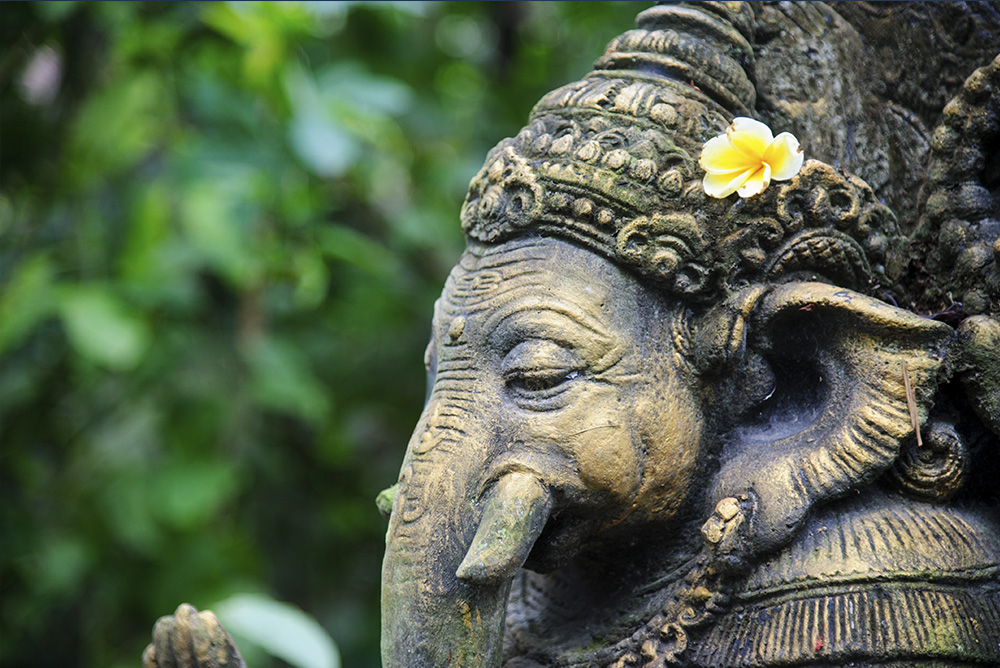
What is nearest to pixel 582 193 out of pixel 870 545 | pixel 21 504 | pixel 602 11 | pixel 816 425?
pixel 816 425

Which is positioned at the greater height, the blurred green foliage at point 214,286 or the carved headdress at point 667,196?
the blurred green foliage at point 214,286

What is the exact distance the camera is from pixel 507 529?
1.17m

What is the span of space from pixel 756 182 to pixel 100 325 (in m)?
1.52

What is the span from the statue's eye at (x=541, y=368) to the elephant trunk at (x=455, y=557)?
10cm

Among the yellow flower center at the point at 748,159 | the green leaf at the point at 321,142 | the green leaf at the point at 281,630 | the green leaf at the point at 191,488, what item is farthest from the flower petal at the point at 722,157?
the green leaf at the point at 191,488

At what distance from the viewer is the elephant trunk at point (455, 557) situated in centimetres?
117

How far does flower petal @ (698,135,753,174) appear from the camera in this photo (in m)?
1.26

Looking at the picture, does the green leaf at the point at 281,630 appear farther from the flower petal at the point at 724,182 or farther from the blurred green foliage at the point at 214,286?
the flower petal at the point at 724,182

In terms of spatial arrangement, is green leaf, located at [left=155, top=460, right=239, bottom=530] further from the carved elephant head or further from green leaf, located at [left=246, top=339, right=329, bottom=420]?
the carved elephant head

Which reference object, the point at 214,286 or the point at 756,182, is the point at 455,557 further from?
the point at 214,286

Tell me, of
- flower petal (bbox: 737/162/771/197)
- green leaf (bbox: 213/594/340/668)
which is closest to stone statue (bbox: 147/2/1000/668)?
flower petal (bbox: 737/162/771/197)

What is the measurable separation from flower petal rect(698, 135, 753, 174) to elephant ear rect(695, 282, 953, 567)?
16cm

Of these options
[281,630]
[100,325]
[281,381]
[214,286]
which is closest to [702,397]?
[281,630]

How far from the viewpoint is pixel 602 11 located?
3041 mm
